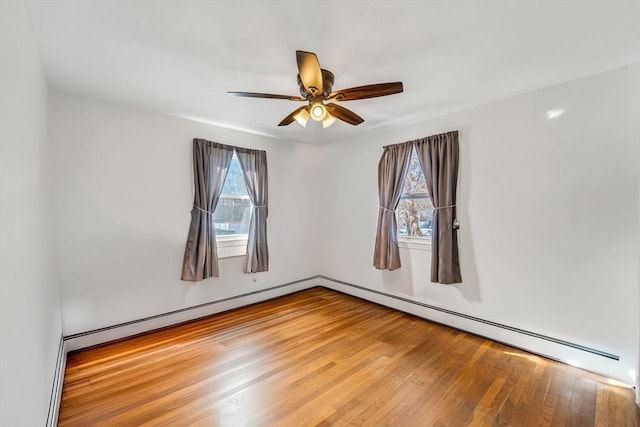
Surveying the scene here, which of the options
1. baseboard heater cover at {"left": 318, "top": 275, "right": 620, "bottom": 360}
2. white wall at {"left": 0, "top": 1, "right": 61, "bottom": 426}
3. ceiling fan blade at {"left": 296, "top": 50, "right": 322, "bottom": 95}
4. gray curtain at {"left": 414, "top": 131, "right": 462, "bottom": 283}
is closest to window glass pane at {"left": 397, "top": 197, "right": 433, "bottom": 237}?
gray curtain at {"left": 414, "top": 131, "right": 462, "bottom": 283}

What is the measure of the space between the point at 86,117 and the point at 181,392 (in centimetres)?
272

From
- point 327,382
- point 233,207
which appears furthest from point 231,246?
point 327,382

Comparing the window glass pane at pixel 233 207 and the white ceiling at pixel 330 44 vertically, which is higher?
the white ceiling at pixel 330 44

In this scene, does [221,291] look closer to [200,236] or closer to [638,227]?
[200,236]

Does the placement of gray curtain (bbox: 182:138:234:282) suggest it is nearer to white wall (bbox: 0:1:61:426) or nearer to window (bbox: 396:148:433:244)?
white wall (bbox: 0:1:61:426)

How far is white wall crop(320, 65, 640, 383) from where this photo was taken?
219cm

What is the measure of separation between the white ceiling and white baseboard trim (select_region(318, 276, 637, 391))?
2.37 meters

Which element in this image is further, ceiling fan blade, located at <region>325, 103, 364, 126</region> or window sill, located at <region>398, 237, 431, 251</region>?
window sill, located at <region>398, 237, 431, 251</region>

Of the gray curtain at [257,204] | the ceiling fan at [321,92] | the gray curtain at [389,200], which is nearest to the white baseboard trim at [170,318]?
the gray curtain at [257,204]

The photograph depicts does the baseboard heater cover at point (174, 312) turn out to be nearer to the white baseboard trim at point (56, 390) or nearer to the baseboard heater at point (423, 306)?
the baseboard heater at point (423, 306)

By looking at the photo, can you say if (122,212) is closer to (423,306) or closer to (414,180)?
(414,180)

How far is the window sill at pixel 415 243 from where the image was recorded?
339cm

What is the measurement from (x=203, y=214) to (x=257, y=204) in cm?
79

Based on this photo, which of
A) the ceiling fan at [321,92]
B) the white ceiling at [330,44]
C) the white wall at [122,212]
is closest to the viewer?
the white ceiling at [330,44]
